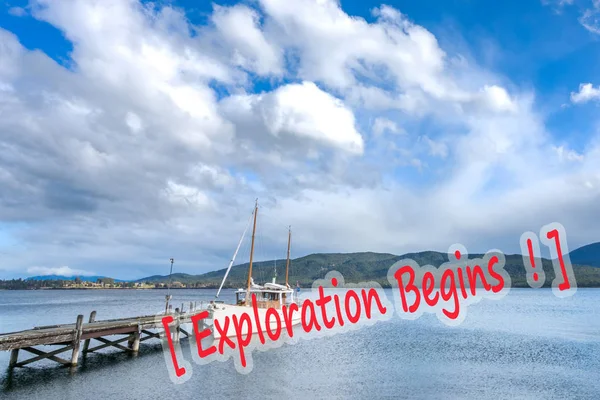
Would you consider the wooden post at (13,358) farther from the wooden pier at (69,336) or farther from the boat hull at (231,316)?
the boat hull at (231,316)

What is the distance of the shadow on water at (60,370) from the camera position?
108 feet

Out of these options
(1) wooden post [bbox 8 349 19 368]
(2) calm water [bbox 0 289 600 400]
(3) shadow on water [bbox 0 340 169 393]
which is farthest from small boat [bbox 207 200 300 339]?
(1) wooden post [bbox 8 349 19 368]

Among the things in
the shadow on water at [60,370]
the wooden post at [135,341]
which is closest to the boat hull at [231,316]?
the shadow on water at [60,370]

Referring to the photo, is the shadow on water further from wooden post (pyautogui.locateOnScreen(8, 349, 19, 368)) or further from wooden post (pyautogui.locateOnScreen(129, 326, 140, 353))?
wooden post (pyautogui.locateOnScreen(129, 326, 140, 353))

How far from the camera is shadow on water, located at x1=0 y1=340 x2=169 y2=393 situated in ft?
108

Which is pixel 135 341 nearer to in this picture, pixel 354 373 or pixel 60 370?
pixel 60 370

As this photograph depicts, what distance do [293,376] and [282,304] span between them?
98.8 feet

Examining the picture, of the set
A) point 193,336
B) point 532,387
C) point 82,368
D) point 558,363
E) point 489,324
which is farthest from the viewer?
point 489,324

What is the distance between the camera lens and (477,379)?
1407 inches

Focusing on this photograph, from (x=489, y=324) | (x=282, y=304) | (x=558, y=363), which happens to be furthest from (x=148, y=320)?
(x=489, y=324)

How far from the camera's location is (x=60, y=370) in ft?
123

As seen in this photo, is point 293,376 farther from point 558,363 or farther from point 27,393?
point 558,363

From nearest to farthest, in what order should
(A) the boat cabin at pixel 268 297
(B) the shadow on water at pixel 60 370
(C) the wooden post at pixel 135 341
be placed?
(B) the shadow on water at pixel 60 370, (C) the wooden post at pixel 135 341, (A) the boat cabin at pixel 268 297

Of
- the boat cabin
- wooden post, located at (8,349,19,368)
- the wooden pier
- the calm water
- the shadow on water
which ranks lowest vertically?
the calm water
